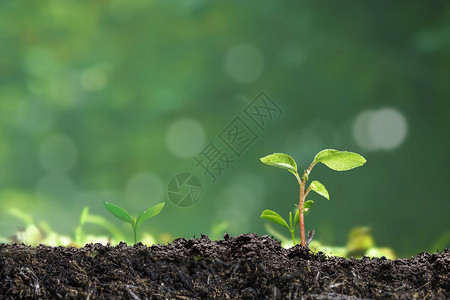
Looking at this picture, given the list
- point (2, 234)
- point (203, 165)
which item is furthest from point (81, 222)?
point (203, 165)

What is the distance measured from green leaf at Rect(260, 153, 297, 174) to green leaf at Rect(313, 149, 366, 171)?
0.23 ft

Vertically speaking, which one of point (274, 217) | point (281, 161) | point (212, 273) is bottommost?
point (212, 273)

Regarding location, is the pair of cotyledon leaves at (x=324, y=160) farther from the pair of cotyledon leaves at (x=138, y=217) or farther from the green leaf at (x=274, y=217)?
the pair of cotyledon leaves at (x=138, y=217)

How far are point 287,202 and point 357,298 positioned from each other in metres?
0.79

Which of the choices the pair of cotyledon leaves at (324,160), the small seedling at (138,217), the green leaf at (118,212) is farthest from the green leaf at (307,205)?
the green leaf at (118,212)

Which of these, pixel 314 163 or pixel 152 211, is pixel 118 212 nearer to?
pixel 152 211

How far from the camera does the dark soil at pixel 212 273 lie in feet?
3.48

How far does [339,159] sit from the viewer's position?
4.47ft

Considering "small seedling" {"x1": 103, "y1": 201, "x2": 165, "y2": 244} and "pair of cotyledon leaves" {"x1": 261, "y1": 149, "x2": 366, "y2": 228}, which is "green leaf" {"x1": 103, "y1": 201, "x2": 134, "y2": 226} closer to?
"small seedling" {"x1": 103, "y1": 201, "x2": 165, "y2": 244}

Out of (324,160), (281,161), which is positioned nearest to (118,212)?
(281,161)

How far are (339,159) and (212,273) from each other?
508 millimetres

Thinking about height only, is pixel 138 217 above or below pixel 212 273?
above

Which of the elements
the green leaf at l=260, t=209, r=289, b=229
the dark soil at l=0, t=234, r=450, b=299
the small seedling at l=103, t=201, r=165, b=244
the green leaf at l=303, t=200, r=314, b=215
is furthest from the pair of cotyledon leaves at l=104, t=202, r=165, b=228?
the green leaf at l=303, t=200, r=314, b=215

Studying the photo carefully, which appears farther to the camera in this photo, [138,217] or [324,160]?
[138,217]
